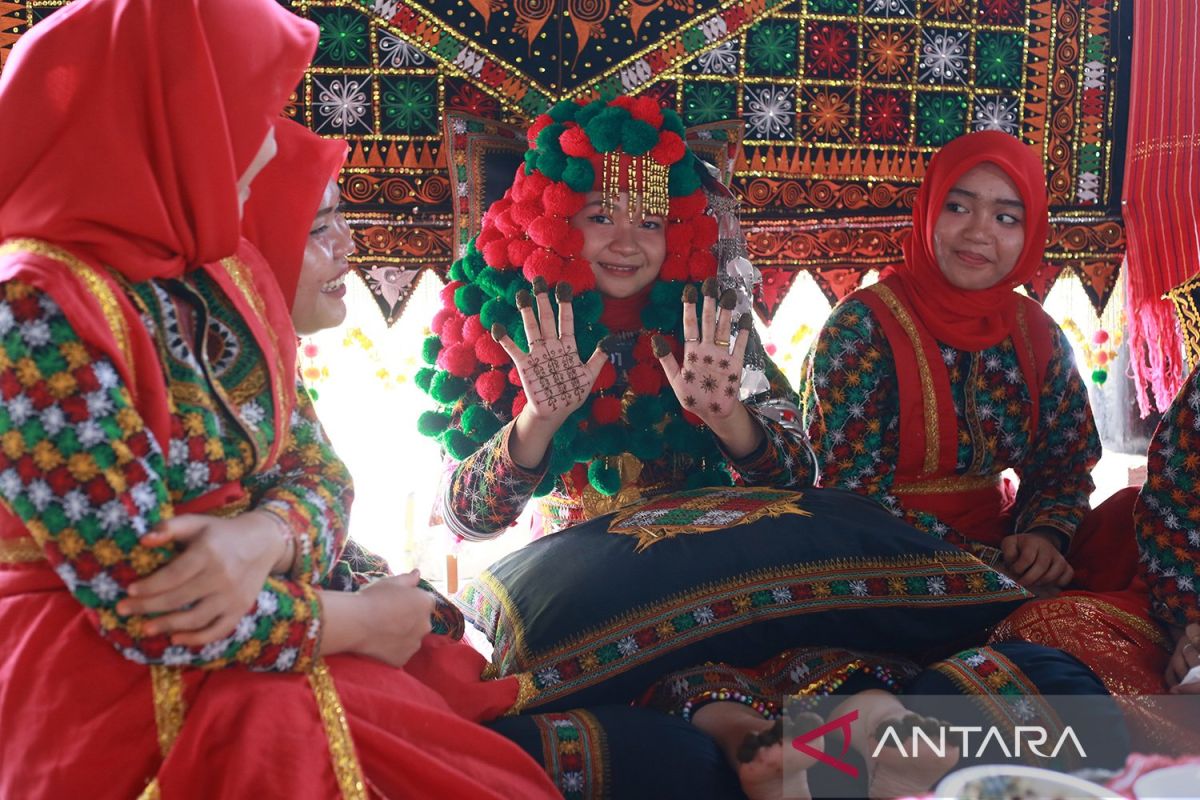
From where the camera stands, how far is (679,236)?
2.27 metres

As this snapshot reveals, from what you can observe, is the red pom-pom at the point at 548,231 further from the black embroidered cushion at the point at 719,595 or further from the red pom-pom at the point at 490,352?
the black embroidered cushion at the point at 719,595

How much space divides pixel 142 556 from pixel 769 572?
1005mm

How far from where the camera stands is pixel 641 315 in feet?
7.56

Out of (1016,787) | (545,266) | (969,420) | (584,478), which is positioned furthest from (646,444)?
(1016,787)

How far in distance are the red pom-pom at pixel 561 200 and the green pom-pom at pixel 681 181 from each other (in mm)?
189

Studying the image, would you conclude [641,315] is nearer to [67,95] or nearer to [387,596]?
[387,596]

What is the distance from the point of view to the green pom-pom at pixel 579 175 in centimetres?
220

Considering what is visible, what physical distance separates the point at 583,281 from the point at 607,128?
0.29 metres

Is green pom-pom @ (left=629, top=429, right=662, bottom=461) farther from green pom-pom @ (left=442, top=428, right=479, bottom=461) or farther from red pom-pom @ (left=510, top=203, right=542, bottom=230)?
red pom-pom @ (left=510, top=203, right=542, bottom=230)

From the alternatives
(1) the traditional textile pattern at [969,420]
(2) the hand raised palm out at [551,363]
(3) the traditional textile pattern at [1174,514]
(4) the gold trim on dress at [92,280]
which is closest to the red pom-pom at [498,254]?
(2) the hand raised palm out at [551,363]

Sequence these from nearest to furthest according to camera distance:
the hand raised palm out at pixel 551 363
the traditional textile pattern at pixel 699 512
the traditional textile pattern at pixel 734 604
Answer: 1. the traditional textile pattern at pixel 734 604
2. the traditional textile pattern at pixel 699 512
3. the hand raised palm out at pixel 551 363

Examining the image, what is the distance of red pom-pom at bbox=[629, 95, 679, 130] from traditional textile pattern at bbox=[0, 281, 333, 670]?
129 centimetres

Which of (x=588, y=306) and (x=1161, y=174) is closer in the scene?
(x=588, y=306)

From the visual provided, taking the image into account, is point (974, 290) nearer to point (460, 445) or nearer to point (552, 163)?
point (552, 163)
